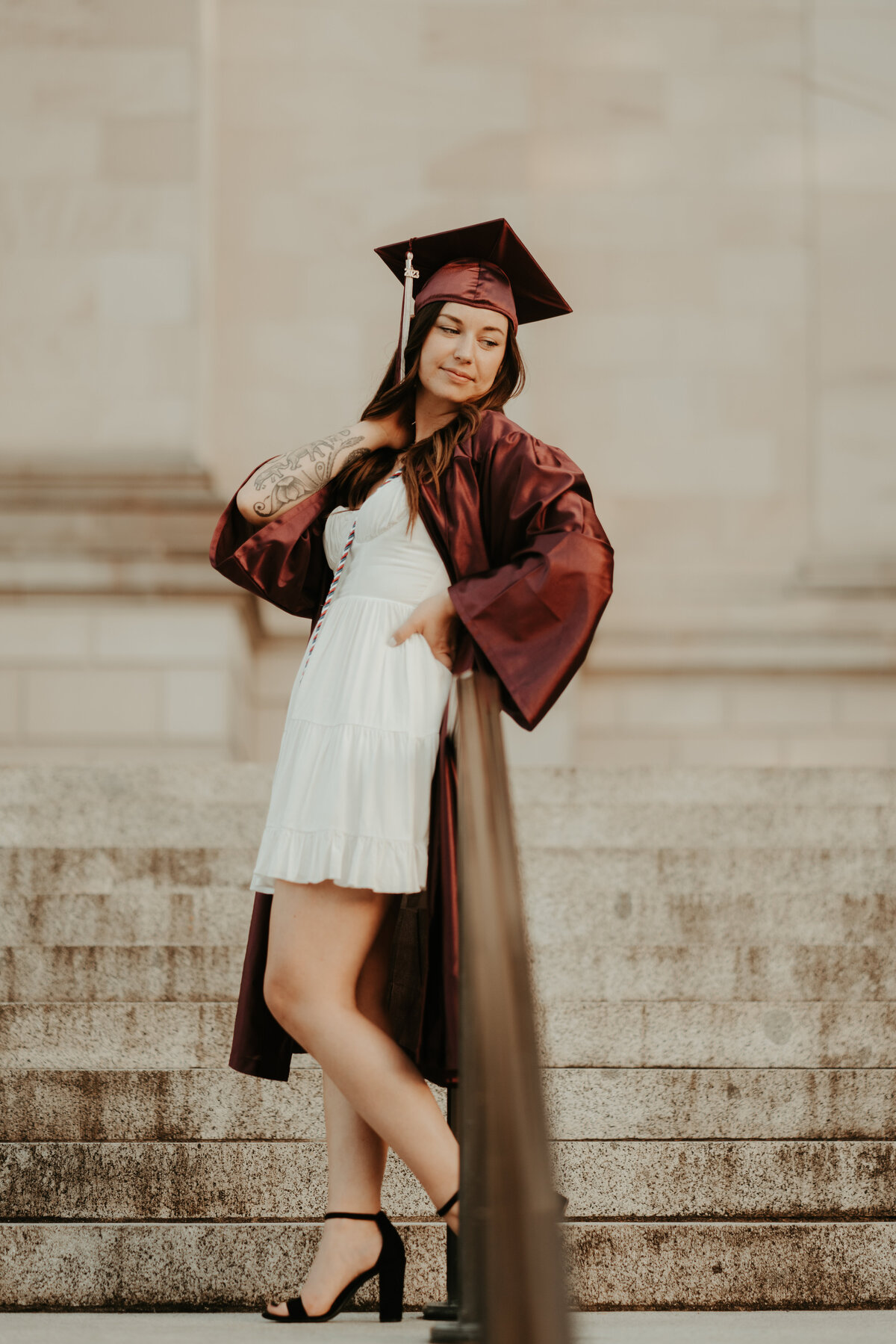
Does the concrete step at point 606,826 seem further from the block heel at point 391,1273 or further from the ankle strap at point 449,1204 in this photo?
the ankle strap at point 449,1204

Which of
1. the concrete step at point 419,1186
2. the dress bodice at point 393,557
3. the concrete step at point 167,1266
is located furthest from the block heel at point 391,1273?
the dress bodice at point 393,557

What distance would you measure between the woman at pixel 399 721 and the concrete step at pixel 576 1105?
643 mm

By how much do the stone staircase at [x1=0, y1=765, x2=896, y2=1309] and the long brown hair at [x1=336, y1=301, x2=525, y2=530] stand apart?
4.74ft

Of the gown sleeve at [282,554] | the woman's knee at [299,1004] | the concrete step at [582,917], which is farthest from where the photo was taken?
the concrete step at [582,917]

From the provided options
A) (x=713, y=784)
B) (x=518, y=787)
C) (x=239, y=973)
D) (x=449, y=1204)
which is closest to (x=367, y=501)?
(x=449, y=1204)

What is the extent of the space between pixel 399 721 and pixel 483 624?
25cm

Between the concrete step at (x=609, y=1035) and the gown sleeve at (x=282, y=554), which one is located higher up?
the gown sleeve at (x=282, y=554)

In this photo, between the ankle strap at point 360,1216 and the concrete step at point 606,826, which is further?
the concrete step at point 606,826

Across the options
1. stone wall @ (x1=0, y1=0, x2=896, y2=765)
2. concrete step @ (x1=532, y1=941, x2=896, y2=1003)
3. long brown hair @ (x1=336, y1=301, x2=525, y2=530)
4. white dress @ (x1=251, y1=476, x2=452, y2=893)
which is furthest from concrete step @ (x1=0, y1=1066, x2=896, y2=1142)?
stone wall @ (x1=0, y1=0, x2=896, y2=765)

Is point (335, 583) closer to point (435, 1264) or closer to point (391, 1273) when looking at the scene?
point (391, 1273)

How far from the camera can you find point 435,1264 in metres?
3.27

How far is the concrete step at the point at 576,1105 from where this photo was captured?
3.60 metres

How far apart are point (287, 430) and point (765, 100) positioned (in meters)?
4.35

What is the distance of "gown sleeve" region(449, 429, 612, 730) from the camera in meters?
2.80
